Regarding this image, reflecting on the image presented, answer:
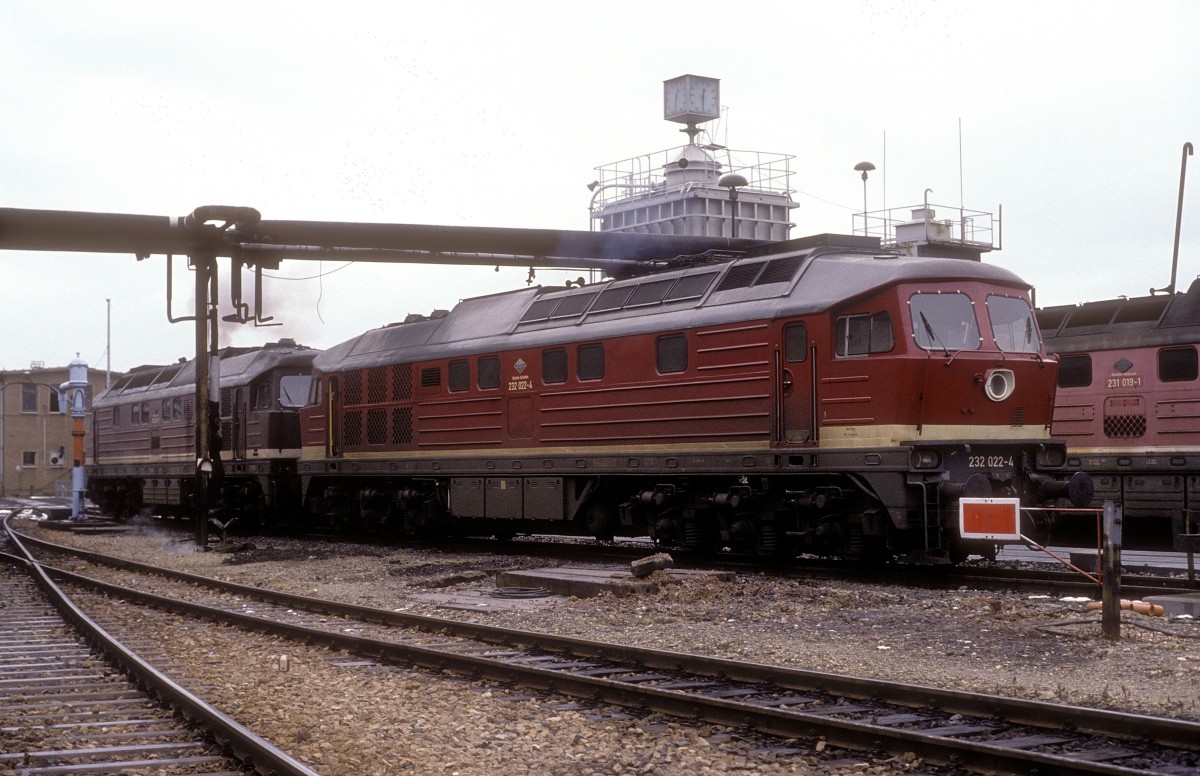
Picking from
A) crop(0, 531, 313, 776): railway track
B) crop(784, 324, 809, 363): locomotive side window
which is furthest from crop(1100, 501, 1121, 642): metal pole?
crop(0, 531, 313, 776): railway track

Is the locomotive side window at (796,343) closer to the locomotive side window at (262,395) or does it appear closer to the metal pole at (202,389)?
the metal pole at (202,389)

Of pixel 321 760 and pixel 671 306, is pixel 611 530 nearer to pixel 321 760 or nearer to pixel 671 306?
pixel 671 306

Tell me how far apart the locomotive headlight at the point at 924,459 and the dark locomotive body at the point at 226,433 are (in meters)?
14.4

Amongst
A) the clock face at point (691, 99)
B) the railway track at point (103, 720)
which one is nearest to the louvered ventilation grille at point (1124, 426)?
the railway track at point (103, 720)

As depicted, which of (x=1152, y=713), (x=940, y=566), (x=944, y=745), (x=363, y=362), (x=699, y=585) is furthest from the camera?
(x=363, y=362)

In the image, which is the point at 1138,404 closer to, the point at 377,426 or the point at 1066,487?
the point at 1066,487

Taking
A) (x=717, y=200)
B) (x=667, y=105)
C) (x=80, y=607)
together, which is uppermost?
(x=667, y=105)

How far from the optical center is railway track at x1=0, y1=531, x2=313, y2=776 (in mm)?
7125

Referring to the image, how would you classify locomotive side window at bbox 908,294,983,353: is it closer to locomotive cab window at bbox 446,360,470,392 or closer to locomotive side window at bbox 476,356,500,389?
locomotive side window at bbox 476,356,500,389

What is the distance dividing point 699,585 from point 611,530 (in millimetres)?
5191

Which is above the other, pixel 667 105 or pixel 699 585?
pixel 667 105

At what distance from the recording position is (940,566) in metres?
16.3

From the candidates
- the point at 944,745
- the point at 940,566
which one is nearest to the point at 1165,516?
the point at 940,566

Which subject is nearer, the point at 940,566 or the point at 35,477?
the point at 940,566
